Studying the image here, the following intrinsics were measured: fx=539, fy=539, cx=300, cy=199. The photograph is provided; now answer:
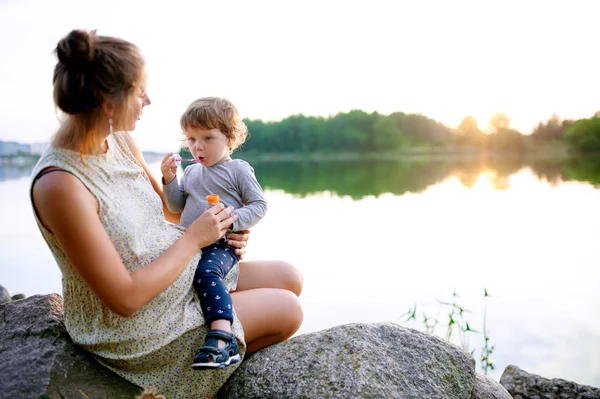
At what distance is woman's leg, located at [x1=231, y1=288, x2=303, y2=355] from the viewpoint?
2463 millimetres

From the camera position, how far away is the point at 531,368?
5.03 metres

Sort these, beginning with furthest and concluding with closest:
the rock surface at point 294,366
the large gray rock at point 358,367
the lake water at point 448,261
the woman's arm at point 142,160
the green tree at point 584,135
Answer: the green tree at point 584,135 < the lake water at point 448,261 < the woman's arm at point 142,160 < the large gray rock at point 358,367 < the rock surface at point 294,366

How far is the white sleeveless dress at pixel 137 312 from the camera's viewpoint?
6.70 feet

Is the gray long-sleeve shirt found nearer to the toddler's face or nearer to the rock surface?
the toddler's face

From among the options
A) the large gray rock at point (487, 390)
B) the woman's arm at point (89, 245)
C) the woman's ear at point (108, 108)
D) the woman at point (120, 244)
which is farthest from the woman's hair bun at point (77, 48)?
the large gray rock at point (487, 390)

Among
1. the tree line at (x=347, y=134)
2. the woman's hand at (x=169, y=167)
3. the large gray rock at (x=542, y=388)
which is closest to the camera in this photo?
the woman's hand at (x=169, y=167)

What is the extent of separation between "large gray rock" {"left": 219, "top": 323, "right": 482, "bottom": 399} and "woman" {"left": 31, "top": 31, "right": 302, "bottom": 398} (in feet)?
0.37

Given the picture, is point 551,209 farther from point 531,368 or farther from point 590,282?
point 531,368

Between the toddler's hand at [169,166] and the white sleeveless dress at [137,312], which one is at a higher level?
the toddler's hand at [169,166]

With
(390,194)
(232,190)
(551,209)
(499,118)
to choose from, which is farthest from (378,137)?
(232,190)

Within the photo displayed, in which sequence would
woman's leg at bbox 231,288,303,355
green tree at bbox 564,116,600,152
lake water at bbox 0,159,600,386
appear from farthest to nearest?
green tree at bbox 564,116,600,152 → lake water at bbox 0,159,600,386 → woman's leg at bbox 231,288,303,355

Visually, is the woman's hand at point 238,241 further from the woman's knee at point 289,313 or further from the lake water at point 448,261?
the lake water at point 448,261

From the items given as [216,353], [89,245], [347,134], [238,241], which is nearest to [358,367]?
[216,353]

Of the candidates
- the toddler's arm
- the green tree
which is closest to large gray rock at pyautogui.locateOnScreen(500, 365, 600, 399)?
the toddler's arm
